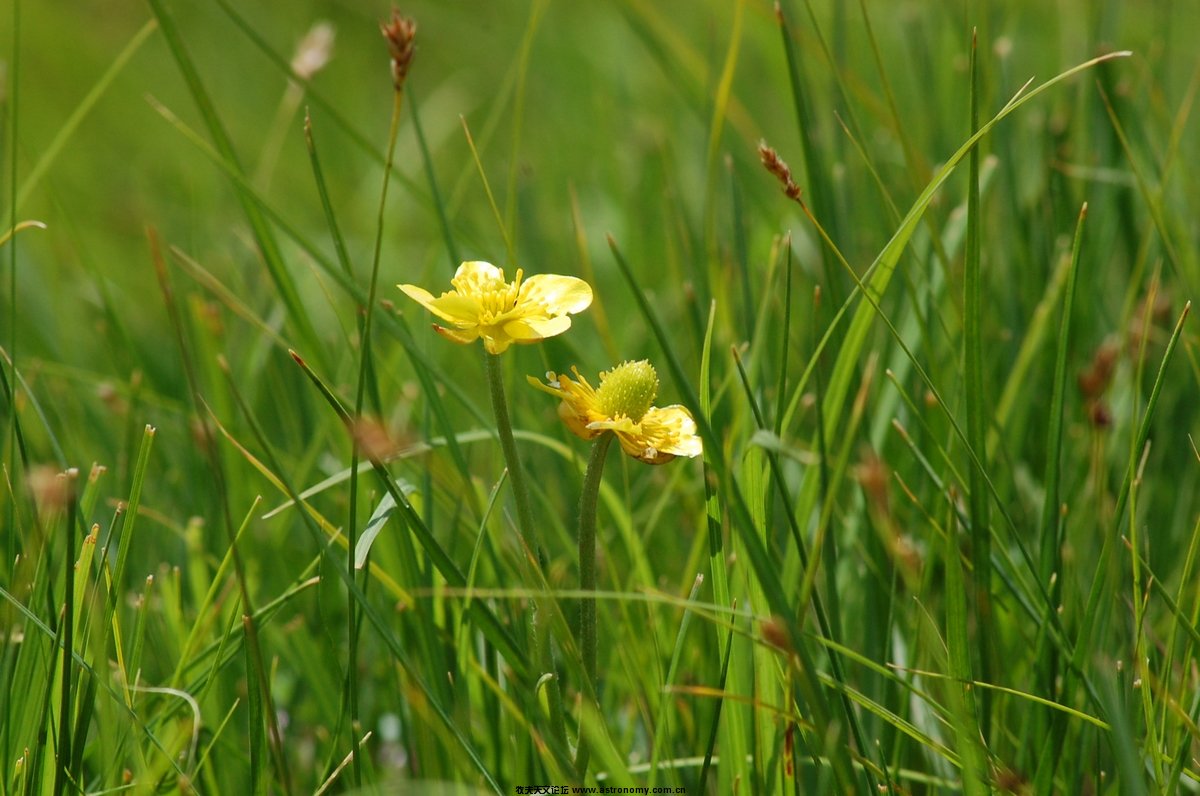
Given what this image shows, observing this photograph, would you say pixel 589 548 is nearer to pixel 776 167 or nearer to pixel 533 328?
pixel 533 328

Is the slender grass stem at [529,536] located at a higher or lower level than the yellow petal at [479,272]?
lower

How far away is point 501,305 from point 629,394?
111mm

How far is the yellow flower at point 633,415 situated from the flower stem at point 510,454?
3 cm

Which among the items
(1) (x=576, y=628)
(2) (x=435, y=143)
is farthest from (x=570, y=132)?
(1) (x=576, y=628)

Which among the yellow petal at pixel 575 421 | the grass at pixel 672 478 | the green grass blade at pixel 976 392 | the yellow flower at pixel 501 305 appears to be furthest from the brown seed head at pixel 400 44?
the green grass blade at pixel 976 392

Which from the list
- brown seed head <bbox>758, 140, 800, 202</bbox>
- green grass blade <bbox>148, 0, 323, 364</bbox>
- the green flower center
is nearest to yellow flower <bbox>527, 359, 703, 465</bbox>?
the green flower center

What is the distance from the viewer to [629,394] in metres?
0.75

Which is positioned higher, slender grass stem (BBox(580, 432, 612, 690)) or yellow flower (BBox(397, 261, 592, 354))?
yellow flower (BBox(397, 261, 592, 354))

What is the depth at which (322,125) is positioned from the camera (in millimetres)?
2809

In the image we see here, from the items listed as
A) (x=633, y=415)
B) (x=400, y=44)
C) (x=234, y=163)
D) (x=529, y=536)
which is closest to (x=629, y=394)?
(x=633, y=415)

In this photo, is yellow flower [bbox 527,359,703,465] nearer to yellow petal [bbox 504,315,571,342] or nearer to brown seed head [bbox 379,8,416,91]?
yellow petal [bbox 504,315,571,342]

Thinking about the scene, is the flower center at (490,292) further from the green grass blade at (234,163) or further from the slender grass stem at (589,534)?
the green grass blade at (234,163)

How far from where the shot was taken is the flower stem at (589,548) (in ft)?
2.41

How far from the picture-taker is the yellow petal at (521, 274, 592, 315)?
2.51ft
